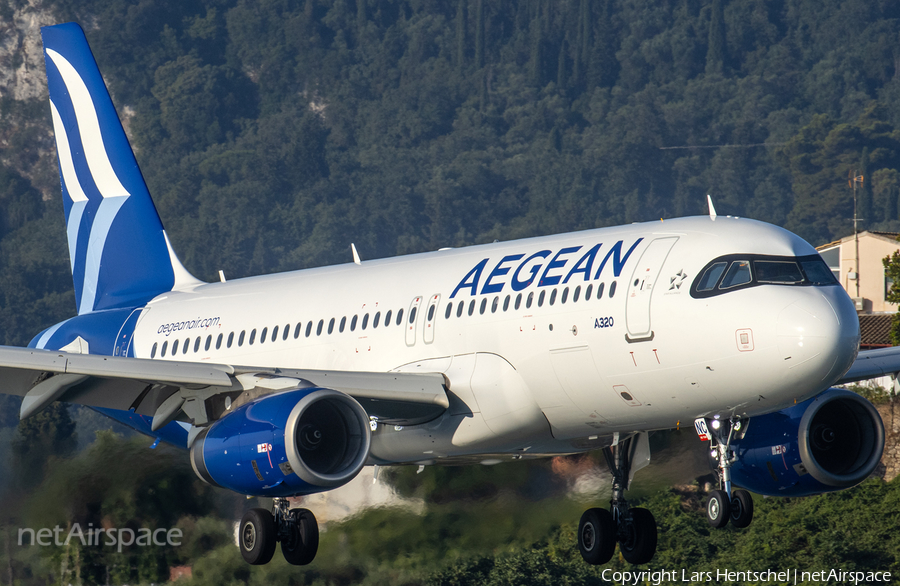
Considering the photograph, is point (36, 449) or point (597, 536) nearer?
point (597, 536)

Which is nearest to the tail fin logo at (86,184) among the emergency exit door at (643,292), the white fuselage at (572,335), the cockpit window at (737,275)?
the white fuselage at (572,335)

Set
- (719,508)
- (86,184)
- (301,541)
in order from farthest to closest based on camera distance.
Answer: (86,184) < (301,541) < (719,508)

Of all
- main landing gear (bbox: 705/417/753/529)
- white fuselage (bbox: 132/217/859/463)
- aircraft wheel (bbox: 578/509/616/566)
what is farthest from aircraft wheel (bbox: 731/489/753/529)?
aircraft wheel (bbox: 578/509/616/566)

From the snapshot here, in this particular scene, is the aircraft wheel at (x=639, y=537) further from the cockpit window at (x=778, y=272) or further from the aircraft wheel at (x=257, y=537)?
the aircraft wheel at (x=257, y=537)

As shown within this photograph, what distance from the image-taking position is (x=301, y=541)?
22609mm

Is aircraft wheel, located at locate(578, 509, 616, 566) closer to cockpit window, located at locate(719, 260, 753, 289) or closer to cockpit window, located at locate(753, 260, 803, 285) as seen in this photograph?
cockpit window, located at locate(719, 260, 753, 289)

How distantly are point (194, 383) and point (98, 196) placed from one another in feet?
36.4

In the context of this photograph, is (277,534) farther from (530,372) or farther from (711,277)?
(711,277)

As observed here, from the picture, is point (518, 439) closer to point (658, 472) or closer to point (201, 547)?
point (658, 472)

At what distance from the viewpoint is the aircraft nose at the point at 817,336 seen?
1798cm

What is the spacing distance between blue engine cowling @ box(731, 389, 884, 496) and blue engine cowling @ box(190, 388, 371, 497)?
263 inches

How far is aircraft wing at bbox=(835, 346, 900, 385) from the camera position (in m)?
24.0
